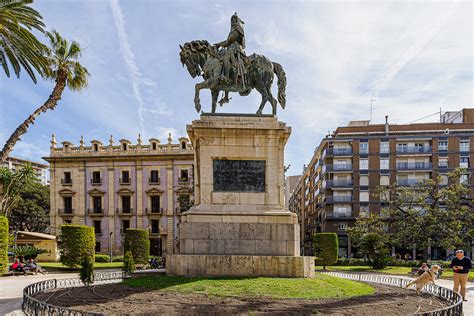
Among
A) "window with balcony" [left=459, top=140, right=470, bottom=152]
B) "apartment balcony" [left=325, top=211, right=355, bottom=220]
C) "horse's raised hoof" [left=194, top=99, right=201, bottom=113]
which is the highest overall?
"window with balcony" [left=459, top=140, right=470, bottom=152]

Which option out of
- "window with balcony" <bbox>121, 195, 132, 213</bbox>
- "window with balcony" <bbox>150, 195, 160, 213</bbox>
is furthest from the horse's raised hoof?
"window with balcony" <bbox>121, 195, 132, 213</bbox>

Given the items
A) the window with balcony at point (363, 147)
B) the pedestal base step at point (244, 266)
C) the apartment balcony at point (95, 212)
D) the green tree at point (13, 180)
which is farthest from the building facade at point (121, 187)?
the pedestal base step at point (244, 266)

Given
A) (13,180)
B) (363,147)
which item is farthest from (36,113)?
(363,147)

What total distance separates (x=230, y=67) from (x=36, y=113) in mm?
19962

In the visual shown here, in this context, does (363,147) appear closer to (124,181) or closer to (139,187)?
(139,187)

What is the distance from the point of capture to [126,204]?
197 ft

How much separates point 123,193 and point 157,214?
6.18m

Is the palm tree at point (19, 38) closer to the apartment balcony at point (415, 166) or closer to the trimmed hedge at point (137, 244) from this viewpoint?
the trimmed hedge at point (137, 244)

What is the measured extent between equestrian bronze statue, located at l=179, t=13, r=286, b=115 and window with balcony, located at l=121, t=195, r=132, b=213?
47.5 meters

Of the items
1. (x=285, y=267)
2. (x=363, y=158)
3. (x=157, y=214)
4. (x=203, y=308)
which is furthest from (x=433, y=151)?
(x=203, y=308)

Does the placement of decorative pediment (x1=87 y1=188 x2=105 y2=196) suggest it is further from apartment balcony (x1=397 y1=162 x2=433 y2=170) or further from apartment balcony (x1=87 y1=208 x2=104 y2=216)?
apartment balcony (x1=397 y1=162 x2=433 y2=170)

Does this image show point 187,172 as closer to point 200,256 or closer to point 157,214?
point 157,214

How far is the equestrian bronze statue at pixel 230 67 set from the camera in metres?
15.1

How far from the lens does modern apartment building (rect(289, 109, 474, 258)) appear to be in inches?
2398
